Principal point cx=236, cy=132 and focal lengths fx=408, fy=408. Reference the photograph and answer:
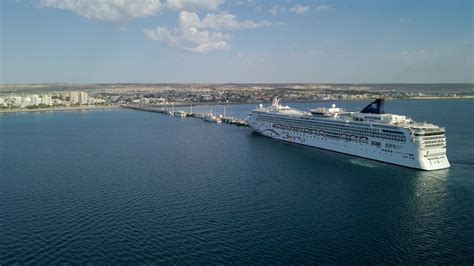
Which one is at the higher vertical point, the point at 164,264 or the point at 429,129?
the point at 429,129

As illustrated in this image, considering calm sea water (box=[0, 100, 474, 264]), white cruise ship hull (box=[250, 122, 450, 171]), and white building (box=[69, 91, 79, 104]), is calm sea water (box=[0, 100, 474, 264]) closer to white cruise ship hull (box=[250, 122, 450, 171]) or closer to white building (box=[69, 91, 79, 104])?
white cruise ship hull (box=[250, 122, 450, 171])

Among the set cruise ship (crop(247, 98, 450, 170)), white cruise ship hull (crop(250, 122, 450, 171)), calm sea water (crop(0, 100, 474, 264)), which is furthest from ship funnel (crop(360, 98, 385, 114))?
calm sea water (crop(0, 100, 474, 264))

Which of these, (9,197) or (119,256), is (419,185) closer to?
(119,256)

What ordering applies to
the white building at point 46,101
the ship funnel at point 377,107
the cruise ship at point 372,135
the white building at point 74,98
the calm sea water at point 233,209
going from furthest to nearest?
the white building at point 74,98 < the white building at point 46,101 < the ship funnel at point 377,107 < the cruise ship at point 372,135 < the calm sea water at point 233,209

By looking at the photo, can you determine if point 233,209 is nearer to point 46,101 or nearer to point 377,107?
point 377,107

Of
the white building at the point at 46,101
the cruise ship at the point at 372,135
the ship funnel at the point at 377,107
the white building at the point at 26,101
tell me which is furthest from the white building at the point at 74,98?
the ship funnel at the point at 377,107

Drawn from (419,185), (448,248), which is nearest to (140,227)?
(448,248)

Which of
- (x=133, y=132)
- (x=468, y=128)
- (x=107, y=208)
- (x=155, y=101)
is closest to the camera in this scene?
(x=107, y=208)

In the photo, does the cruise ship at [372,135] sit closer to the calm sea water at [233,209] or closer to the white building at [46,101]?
the calm sea water at [233,209]
